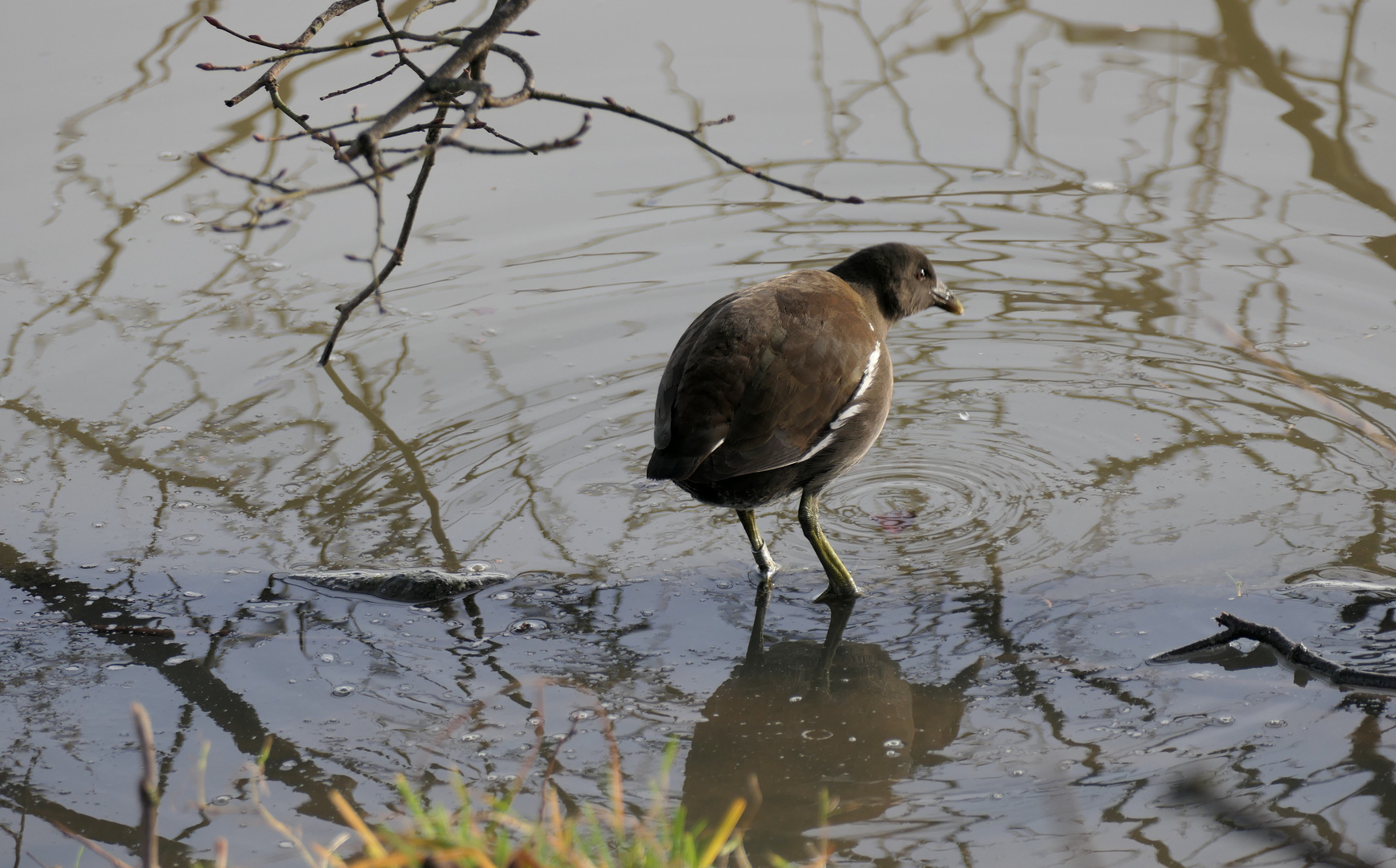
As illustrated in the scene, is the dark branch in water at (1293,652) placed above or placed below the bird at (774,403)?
below

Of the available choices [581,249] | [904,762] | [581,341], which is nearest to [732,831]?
[904,762]

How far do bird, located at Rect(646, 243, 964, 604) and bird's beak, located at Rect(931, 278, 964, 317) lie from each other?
2.17ft

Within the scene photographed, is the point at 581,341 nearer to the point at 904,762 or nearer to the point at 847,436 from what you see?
the point at 847,436

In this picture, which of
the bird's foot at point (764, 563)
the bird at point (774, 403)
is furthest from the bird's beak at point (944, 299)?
the bird's foot at point (764, 563)

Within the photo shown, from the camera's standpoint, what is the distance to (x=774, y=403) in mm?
4188

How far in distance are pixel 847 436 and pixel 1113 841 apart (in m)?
1.63

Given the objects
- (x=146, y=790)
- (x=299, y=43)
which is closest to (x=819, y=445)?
(x=299, y=43)

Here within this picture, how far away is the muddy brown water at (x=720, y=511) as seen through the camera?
147 inches

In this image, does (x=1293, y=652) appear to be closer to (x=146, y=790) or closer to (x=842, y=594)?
(x=842, y=594)

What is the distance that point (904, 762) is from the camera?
3.77m

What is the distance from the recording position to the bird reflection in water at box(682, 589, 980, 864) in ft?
11.8

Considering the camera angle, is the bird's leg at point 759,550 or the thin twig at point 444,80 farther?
the bird's leg at point 759,550

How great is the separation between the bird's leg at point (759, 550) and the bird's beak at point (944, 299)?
4.39 feet

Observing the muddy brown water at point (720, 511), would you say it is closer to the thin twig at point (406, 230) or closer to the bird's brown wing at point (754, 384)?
Result: the thin twig at point (406, 230)
